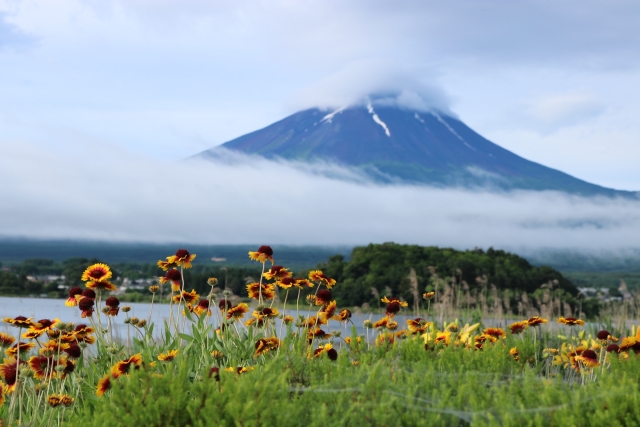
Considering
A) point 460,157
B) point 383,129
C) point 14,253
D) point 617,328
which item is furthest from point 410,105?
point 617,328

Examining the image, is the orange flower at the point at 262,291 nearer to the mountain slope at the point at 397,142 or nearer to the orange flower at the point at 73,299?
the orange flower at the point at 73,299

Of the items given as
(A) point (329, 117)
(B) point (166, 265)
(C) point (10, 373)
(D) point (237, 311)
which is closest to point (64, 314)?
(B) point (166, 265)

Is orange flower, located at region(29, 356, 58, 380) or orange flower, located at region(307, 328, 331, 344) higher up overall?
orange flower, located at region(307, 328, 331, 344)

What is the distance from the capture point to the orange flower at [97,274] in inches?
181

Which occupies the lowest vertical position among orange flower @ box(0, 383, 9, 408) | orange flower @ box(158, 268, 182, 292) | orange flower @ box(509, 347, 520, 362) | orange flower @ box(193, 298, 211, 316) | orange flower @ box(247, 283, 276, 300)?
orange flower @ box(0, 383, 9, 408)

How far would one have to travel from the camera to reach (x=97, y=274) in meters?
4.67

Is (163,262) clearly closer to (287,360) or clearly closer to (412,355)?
(287,360)

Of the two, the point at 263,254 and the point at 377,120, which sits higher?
the point at 377,120

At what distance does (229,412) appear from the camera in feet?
9.29

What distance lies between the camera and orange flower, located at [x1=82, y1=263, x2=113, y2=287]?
181 inches

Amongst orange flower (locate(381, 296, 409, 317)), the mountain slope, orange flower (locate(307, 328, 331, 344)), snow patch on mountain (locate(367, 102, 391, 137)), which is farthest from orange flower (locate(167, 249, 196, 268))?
snow patch on mountain (locate(367, 102, 391, 137))

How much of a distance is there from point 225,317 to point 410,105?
18768 centimetres

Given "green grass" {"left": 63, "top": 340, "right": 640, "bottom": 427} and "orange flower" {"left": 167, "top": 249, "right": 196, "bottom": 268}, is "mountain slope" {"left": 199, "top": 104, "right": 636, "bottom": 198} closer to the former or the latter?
"orange flower" {"left": 167, "top": 249, "right": 196, "bottom": 268}

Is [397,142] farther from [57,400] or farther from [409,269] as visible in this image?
[57,400]
